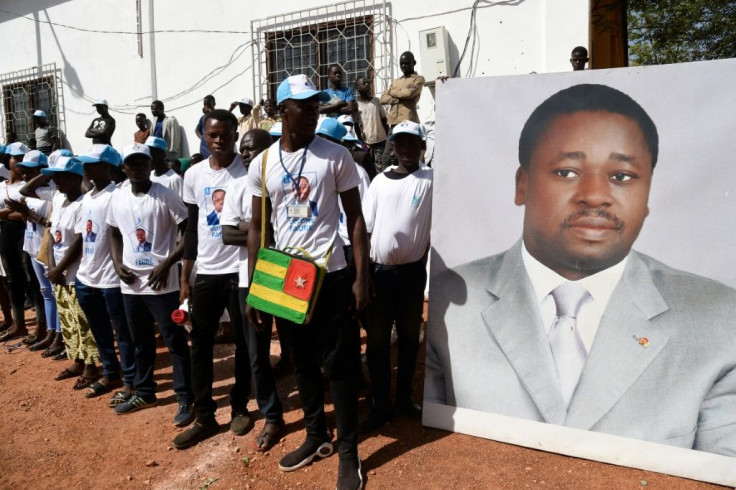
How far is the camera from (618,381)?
3.11 m

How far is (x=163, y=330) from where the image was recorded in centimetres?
405

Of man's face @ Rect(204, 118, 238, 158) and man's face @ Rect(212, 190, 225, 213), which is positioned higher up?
man's face @ Rect(204, 118, 238, 158)

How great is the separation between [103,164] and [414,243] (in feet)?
8.14

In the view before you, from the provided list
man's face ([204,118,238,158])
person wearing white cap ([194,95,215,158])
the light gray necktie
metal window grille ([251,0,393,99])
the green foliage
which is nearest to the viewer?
the light gray necktie

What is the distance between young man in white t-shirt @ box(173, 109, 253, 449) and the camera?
3.69 meters

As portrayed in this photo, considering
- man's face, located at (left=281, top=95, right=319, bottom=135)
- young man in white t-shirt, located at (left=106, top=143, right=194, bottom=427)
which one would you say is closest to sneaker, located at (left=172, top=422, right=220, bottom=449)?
young man in white t-shirt, located at (left=106, top=143, right=194, bottom=427)

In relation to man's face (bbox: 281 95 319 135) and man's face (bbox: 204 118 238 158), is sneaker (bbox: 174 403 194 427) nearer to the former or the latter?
man's face (bbox: 204 118 238 158)

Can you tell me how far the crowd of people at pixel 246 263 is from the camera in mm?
3035

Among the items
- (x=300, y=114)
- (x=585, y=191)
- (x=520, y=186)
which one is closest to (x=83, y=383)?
(x=300, y=114)

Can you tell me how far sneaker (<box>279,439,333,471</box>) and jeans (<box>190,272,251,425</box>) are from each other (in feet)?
2.45

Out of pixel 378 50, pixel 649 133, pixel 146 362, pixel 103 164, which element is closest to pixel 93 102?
pixel 378 50

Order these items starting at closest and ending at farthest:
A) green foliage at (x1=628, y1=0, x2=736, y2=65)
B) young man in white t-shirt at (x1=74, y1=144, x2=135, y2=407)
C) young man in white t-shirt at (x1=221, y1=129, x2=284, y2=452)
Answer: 1. young man in white t-shirt at (x1=221, y1=129, x2=284, y2=452)
2. young man in white t-shirt at (x1=74, y1=144, x2=135, y2=407)
3. green foliage at (x1=628, y1=0, x2=736, y2=65)

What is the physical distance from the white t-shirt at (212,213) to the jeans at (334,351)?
75 centimetres

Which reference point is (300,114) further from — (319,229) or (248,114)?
(248,114)
